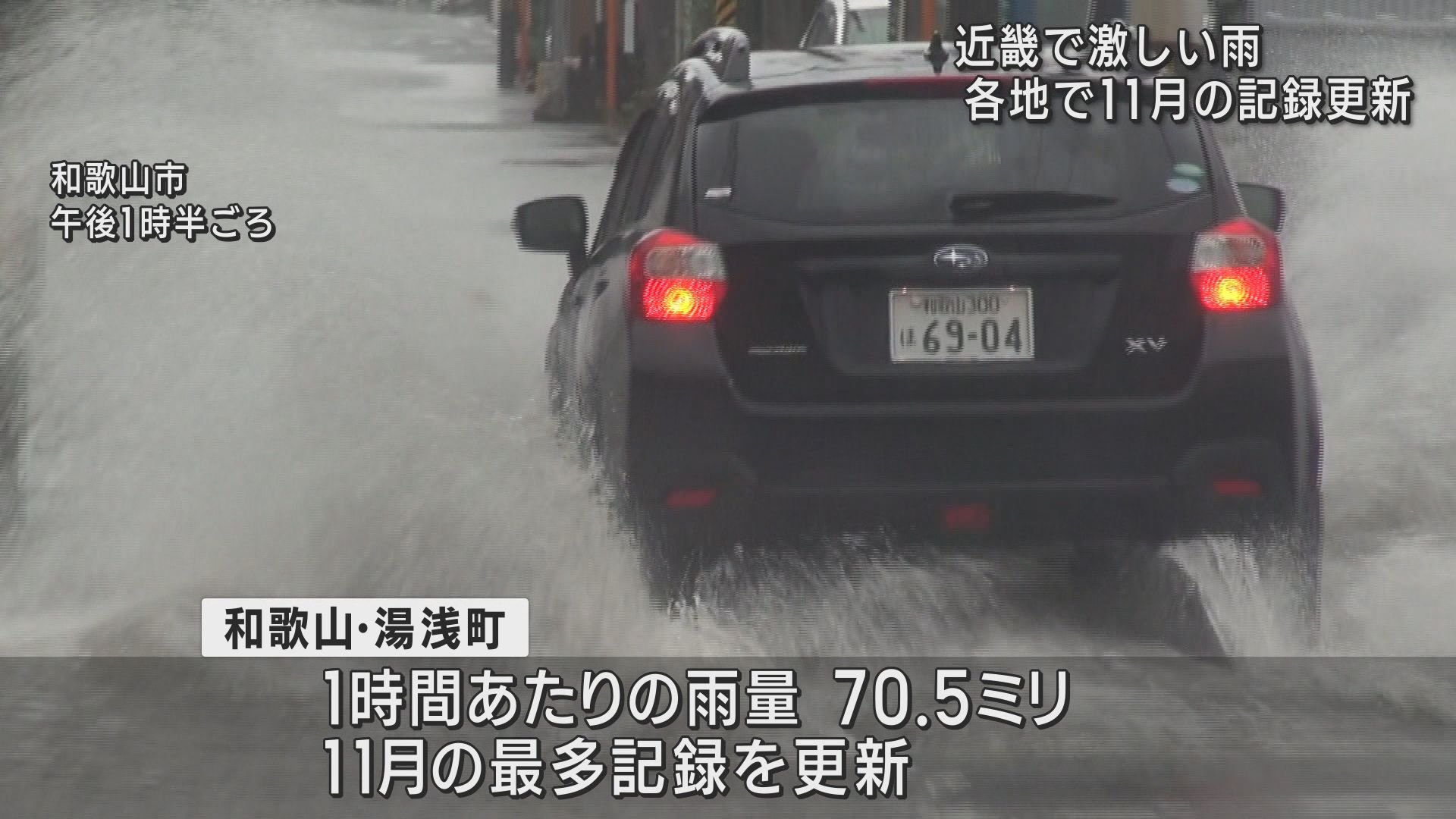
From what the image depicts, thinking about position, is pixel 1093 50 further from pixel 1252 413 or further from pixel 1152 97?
pixel 1252 413

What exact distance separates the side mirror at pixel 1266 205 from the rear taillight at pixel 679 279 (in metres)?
2.00

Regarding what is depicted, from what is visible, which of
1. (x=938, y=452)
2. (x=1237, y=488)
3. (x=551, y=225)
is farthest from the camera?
(x=551, y=225)

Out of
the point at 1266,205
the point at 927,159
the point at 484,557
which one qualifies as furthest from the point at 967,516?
the point at 1266,205

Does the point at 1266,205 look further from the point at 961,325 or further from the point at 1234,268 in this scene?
the point at 961,325

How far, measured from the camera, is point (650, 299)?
23.9 feet

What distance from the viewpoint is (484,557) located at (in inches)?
325

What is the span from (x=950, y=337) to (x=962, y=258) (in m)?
0.19

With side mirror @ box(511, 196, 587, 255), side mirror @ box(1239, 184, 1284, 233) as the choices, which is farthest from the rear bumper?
side mirror @ box(511, 196, 587, 255)

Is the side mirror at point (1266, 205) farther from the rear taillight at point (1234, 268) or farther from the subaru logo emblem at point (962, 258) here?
the subaru logo emblem at point (962, 258)

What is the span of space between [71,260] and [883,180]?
20.8 feet

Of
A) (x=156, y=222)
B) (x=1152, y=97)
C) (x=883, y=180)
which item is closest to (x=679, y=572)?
(x=883, y=180)

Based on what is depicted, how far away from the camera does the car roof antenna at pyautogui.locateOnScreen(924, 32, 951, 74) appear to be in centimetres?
756

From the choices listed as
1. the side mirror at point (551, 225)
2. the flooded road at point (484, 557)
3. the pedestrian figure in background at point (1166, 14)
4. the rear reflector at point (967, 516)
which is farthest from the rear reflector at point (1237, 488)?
the pedestrian figure in background at point (1166, 14)

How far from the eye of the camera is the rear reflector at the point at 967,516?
720cm
